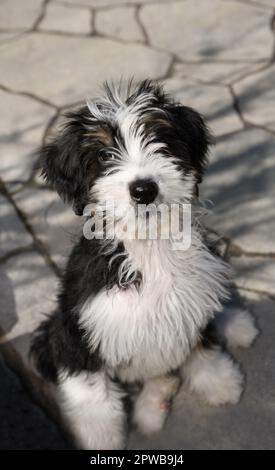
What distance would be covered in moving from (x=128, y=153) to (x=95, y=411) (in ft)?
4.19

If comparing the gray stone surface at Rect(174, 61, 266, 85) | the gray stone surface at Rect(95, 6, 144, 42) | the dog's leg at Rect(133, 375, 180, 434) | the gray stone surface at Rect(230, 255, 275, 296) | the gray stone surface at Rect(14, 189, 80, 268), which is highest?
the gray stone surface at Rect(95, 6, 144, 42)

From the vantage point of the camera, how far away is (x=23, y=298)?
3381 millimetres

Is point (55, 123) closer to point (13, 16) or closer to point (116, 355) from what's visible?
point (13, 16)

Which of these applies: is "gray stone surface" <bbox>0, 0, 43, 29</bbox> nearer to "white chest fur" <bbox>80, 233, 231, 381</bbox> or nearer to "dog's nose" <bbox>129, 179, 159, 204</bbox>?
"white chest fur" <bbox>80, 233, 231, 381</bbox>

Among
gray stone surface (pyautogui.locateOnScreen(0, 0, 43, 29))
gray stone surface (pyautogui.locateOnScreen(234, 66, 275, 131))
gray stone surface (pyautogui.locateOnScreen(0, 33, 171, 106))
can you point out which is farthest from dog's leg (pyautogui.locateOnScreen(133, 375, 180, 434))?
gray stone surface (pyautogui.locateOnScreen(0, 0, 43, 29))

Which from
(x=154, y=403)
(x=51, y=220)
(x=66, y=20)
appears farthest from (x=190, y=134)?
(x=66, y=20)

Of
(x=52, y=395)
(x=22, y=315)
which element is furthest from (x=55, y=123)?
(x=52, y=395)

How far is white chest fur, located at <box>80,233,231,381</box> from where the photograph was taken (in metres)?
2.43

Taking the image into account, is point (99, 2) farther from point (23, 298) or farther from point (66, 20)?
point (23, 298)

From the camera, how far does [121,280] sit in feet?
7.88

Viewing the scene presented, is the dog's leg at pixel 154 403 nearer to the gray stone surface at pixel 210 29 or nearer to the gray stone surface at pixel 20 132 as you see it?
the gray stone surface at pixel 20 132

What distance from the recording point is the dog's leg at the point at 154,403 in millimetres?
2787

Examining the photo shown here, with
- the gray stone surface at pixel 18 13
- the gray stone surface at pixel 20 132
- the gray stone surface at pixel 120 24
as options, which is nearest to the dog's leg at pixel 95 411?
the gray stone surface at pixel 20 132

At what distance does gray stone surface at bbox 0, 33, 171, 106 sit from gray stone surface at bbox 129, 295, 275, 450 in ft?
8.62
